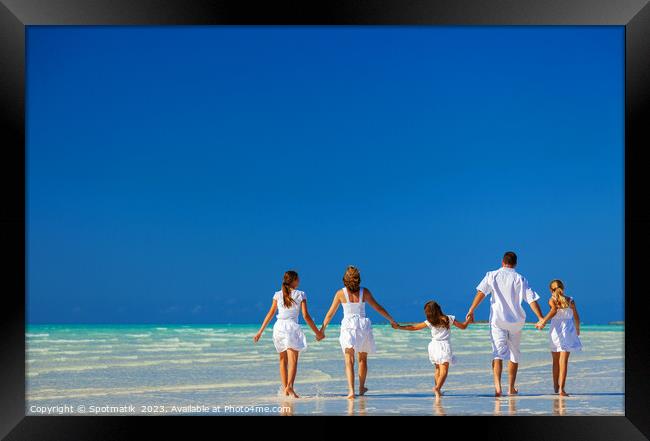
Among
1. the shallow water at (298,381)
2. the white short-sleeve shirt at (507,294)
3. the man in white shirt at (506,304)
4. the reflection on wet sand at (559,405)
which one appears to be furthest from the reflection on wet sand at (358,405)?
the reflection on wet sand at (559,405)

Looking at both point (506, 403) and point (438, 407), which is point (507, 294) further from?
point (438, 407)

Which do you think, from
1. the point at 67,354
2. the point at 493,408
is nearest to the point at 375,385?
the point at 493,408

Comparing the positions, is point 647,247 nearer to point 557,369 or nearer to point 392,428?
point 392,428

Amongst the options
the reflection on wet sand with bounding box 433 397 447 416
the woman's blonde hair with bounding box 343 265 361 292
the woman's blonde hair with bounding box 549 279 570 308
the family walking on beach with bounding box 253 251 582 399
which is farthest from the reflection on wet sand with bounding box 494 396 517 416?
the woman's blonde hair with bounding box 343 265 361 292

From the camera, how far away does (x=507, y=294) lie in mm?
11758

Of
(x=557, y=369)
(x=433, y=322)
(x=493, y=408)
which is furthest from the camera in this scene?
(x=557, y=369)

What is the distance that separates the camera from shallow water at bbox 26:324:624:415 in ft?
37.0

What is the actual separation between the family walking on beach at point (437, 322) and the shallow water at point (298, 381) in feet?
1.81

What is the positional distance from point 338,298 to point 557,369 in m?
3.50

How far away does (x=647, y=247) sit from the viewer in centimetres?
848

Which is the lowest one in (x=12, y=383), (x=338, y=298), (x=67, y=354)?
(x=67, y=354)

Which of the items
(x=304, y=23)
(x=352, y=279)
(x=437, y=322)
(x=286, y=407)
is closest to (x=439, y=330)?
(x=437, y=322)

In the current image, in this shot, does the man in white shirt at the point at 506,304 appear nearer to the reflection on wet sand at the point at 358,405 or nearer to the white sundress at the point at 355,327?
the white sundress at the point at 355,327

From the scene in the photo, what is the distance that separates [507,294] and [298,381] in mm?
5558
